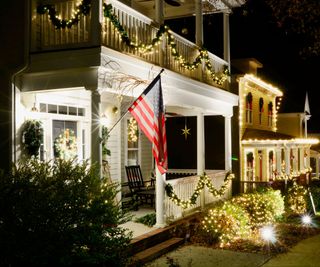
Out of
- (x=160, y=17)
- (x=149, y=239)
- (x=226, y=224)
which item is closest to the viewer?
(x=149, y=239)

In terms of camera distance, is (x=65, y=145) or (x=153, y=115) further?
(x=65, y=145)

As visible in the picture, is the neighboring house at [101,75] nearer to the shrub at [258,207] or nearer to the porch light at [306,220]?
the shrub at [258,207]

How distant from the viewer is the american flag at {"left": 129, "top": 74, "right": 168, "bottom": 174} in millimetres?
9062

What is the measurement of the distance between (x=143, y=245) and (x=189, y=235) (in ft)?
6.08

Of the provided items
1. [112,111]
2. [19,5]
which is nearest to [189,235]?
[112,111]

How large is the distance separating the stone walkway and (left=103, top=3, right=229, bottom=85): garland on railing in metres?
4.52

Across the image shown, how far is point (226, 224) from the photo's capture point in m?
10.7

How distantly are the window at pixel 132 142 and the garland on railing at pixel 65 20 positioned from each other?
626 cm

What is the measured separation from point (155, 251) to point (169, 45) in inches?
202

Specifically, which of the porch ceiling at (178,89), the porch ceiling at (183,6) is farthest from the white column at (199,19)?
the porch ceiling at (183,6)

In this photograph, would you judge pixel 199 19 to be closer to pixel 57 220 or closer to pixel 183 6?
pixel 183 6

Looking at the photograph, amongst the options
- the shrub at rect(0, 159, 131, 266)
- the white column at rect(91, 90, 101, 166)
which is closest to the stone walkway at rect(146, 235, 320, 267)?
the white column at rect(91, 90, 101, 166)

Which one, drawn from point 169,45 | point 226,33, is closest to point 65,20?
point 169,45

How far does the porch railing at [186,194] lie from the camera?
456 inches
